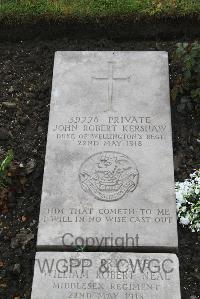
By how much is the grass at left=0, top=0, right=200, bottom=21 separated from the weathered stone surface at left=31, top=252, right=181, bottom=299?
292 cm

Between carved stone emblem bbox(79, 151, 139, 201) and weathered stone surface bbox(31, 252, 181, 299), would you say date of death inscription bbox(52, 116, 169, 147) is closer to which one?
carved stone emblem bbox(79, 151, 139, 201)

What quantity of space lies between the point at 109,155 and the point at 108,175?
0.19 meters

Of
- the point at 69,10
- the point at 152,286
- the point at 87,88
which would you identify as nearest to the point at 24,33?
the point at 69,10

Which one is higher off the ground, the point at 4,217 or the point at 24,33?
the point at 24,33

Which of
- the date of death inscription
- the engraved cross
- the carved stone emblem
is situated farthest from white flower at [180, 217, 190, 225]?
the engraved cross

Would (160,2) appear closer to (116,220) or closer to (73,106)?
(73,106)

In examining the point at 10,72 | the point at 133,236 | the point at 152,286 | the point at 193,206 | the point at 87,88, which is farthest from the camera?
the point at 10,72

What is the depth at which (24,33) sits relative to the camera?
655 centimetres

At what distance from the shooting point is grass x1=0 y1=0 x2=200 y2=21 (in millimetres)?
6438

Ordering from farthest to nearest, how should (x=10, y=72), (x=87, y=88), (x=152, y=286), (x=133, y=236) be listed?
(x=10, y=72), (x=87, y=88), (x=133, y=236), (x=152, y=286)

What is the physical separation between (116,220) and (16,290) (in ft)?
3.22

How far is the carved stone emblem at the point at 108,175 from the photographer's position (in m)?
4.91

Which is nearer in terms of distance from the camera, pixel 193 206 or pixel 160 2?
pixel 193 206

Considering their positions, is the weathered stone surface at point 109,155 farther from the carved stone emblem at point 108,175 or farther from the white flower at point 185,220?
the white flower at point 185,220
